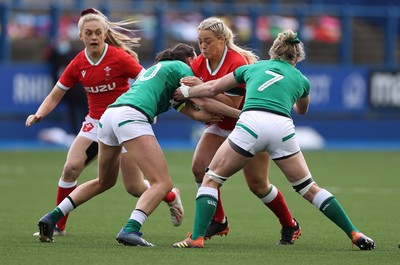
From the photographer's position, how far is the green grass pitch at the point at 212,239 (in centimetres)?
833

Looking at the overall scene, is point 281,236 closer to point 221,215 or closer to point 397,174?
point 221,215

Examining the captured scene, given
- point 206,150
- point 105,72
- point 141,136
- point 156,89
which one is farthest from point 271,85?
point 105,72

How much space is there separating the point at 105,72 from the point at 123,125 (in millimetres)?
1170

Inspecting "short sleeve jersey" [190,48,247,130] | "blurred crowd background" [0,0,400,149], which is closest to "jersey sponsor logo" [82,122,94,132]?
"short sleeve jersey" [190,48,247,130]

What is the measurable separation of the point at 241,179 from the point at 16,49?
822 centimetres

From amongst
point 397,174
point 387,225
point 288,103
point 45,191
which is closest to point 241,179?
point 397,174

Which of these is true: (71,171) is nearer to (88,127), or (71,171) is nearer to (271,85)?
(88,127)

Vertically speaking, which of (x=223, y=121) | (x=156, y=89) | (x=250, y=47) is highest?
(x=156, y=89)

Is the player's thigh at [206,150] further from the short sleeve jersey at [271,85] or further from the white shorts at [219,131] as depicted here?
the short sleeve jersey at [271,85]

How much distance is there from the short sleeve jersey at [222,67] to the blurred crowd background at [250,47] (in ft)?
43.4

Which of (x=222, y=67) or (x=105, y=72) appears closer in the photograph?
(x=222, y=67)

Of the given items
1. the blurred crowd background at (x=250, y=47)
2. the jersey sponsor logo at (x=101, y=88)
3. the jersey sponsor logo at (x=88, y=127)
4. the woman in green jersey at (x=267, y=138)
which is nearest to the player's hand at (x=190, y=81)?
the woman in green jersey at (x=267, y=138)

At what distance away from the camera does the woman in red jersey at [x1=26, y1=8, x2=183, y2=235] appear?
9844 millimetres

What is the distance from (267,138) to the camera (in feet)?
28.5
